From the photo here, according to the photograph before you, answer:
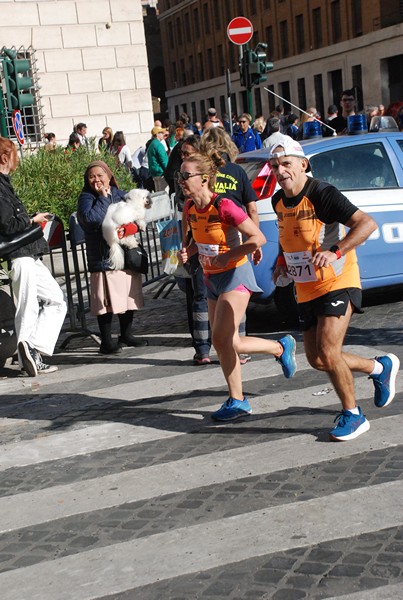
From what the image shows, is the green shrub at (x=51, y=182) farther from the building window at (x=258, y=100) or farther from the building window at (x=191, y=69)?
the building window at (x=191, y=69)

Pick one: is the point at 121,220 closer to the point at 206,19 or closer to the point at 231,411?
the point at 231,411

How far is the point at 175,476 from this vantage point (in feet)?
17.6

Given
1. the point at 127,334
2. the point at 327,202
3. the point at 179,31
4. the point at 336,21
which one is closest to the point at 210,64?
the point at 179,31

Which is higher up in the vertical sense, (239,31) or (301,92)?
(301,92)

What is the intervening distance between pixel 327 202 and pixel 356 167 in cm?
387

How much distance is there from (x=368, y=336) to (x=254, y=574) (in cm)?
453

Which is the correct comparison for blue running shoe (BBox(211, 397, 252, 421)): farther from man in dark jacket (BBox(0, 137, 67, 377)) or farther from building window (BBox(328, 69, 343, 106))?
building window (BBox(328, 69, 343, 106))

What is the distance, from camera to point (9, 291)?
865 cm

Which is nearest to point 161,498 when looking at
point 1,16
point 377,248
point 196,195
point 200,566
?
point 200,566

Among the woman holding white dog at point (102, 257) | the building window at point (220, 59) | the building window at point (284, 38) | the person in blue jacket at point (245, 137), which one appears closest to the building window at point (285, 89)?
the building window at point (284, 38)

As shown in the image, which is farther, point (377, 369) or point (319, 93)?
point (319, 93)

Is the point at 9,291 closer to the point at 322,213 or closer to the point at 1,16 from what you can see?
the point at 322,213

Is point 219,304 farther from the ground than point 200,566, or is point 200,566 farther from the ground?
point 219,304

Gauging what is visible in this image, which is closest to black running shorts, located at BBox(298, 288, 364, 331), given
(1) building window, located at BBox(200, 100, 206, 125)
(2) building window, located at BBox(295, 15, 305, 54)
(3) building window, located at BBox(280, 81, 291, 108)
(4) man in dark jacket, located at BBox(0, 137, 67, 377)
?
(4) man in dark jacket, located at BBox(0, 137, 67, 377)
